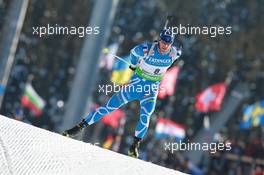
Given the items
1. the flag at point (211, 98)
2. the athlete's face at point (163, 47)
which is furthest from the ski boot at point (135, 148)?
the flag at point (211, 98)

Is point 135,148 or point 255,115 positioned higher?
point 135,148

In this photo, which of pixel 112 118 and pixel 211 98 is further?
pixel 211 98

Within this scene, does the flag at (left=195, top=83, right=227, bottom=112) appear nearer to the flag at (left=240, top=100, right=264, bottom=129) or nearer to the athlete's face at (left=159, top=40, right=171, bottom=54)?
the flag at (left=240, top=100, right=264, bottom=129)

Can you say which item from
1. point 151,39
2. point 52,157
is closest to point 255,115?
point 151,39

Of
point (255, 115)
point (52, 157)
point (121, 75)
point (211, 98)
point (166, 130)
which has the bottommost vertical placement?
point (166, 130)

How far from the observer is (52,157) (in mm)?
6148

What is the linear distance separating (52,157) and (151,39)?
17132 mm

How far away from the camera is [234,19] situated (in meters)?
26.5

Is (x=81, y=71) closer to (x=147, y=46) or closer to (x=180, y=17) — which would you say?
(x=147, y=46)

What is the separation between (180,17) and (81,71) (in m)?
13.8

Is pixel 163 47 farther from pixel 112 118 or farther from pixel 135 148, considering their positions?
pixel 112 118

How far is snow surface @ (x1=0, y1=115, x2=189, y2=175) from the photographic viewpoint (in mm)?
5789

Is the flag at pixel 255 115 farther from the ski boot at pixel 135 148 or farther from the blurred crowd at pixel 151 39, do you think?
the ski boot at pixel 135 148

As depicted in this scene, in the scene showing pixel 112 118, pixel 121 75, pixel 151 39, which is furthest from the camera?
pixel 151 39
